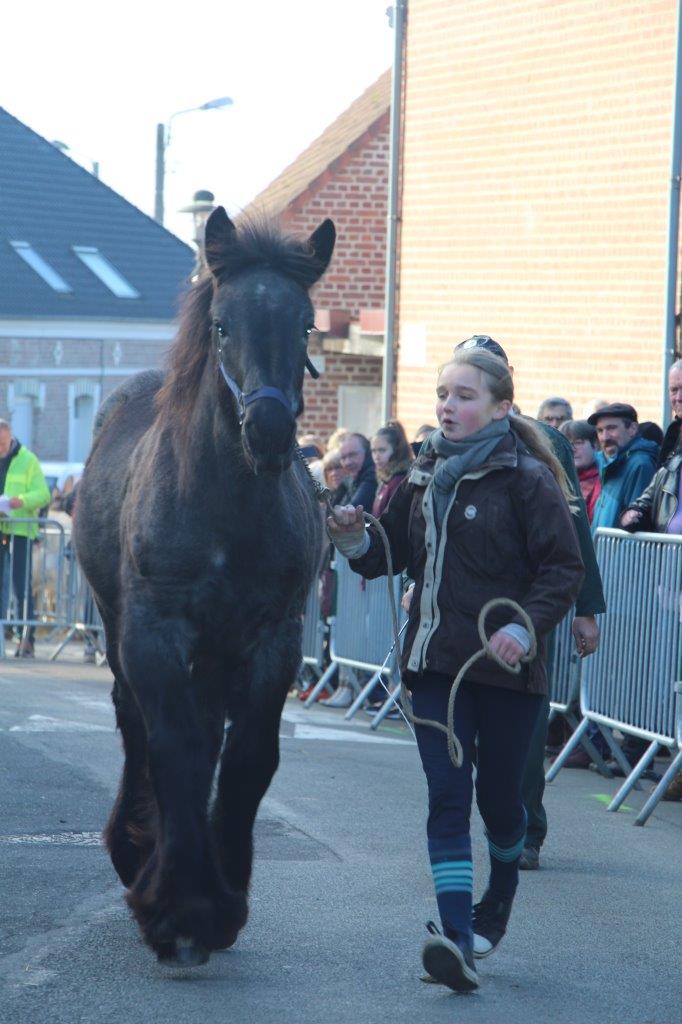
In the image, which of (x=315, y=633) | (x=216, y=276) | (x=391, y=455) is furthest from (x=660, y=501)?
(x=315, y=633)

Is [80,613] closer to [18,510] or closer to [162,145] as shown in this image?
[18,510]

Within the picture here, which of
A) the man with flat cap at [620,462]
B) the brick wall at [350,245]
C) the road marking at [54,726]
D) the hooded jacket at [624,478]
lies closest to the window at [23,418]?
the brick wall at [350,245]

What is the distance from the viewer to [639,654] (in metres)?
8.90

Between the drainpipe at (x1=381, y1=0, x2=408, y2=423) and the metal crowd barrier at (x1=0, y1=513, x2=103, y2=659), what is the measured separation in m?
3.78

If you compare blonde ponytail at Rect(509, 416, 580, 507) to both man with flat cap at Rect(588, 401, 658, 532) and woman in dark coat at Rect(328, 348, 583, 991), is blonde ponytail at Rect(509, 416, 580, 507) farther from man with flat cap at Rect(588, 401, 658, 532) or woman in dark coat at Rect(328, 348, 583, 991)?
man with flat cap at Rect(588, 401, 658, 532)

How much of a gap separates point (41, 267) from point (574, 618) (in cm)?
4523

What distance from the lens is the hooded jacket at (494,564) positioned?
5332 millimetres

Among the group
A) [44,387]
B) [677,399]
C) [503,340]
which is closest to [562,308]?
[503,340]

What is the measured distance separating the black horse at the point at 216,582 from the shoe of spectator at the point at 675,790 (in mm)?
3801

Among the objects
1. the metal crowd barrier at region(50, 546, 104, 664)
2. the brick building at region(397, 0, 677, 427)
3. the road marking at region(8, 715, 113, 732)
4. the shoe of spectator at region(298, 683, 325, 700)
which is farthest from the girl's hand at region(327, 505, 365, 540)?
the metal crowd barrier at region(50, 546, 104, 664)

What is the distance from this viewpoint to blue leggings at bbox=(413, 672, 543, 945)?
5266mm

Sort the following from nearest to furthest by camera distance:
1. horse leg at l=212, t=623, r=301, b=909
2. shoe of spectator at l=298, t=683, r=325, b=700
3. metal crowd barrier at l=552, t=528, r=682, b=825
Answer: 1. horse leg at l=212, t=623, r=301, b=909
2. metal crowd barrier at l=552, t=528, r=682, b=825
3. shoe of spectator at l=298, t=683, r=325, b=700

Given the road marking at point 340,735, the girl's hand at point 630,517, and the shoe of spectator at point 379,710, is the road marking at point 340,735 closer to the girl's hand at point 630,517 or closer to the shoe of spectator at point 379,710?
the shoe of spectator at point 379,710

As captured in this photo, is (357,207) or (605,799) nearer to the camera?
(605,799)
